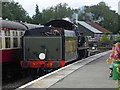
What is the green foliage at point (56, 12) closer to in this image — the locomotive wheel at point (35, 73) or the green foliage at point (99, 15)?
the green foliage at point (99, 15)

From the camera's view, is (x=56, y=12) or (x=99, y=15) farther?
(x=56, y=12)

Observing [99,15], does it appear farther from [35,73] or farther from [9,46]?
[9,46]

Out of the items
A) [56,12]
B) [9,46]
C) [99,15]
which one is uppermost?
[56,12]

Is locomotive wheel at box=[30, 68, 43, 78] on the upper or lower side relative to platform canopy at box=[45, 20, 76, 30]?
lower

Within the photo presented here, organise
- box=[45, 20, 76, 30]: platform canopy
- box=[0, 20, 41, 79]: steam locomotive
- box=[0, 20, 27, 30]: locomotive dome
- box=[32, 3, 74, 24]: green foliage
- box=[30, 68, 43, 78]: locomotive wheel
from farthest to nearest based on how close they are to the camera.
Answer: box=[32, 3, 74, 24]: green foliage, box=[45, 20, 76, 30]: platform canopy, box=[30, 68, 43, 78]: locomotive wheel, box=[0, 20, 27, 30]: locomotive dome, box=[0, 20, 41, 79]: steam locomotive

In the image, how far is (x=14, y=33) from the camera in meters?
16.3

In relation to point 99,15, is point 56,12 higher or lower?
higher

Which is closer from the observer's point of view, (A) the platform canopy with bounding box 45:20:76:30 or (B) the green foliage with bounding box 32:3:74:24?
(A) the platform canopy with bounding box 45:20:76:30

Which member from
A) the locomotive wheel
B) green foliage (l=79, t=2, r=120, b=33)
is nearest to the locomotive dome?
the locomotive wheel

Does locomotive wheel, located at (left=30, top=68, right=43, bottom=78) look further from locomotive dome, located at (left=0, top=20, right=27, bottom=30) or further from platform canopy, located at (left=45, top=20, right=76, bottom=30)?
platform canopy, located at (left=45, top=20, right=76, bottom=30)

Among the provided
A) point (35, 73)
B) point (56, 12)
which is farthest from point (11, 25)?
point (56, 12)

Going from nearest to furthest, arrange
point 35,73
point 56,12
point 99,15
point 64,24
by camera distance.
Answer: point 35,73 < point 64,24 < point 99,15 < point 56,12

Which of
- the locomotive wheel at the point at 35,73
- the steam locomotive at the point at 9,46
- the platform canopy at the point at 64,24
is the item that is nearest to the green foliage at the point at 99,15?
the platform canopy at the point at 64,24

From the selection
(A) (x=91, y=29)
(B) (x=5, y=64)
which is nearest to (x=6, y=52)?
(B) (x=5, y=64)
